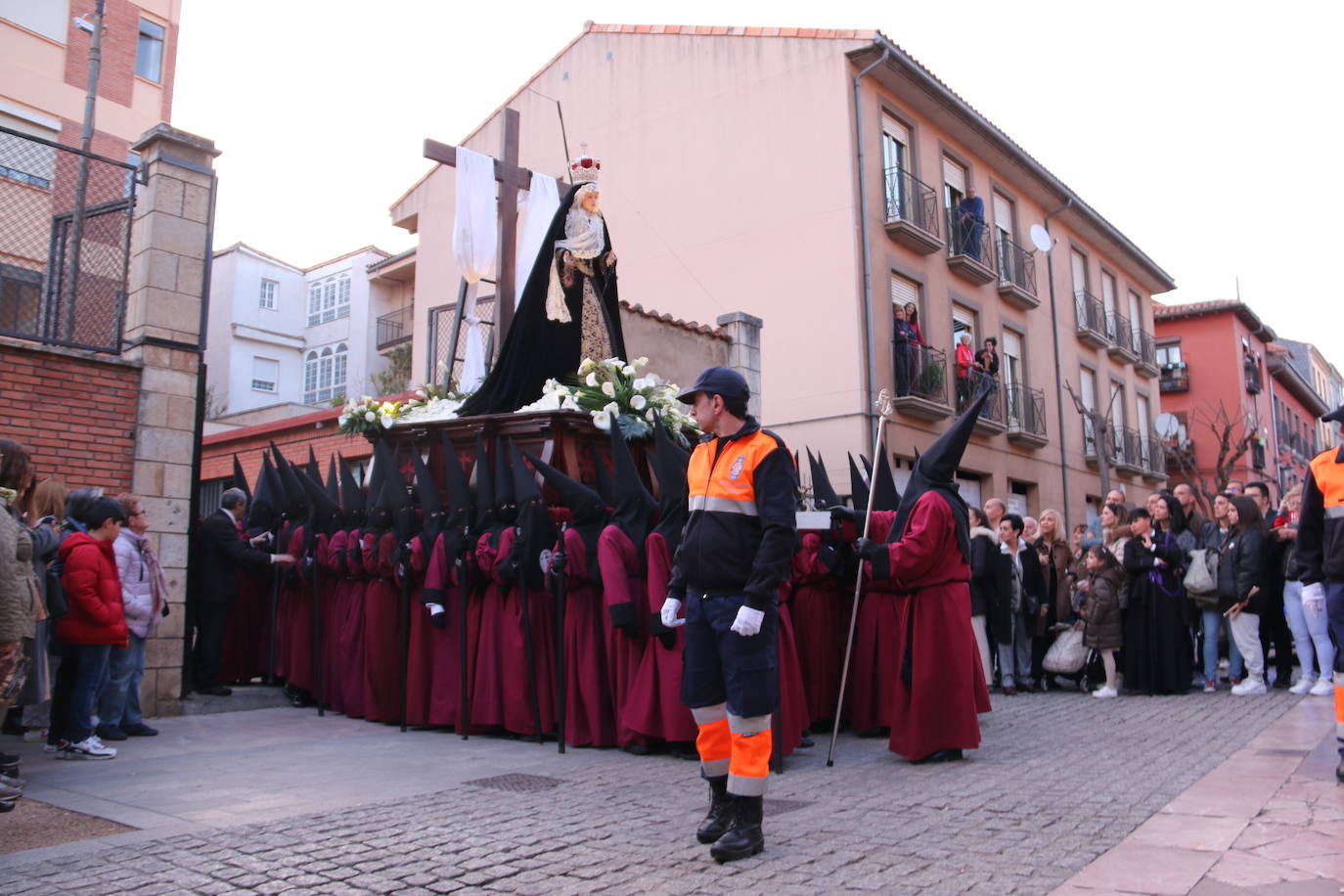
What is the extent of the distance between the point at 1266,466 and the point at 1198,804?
41.0m

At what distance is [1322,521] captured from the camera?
6.09 meters

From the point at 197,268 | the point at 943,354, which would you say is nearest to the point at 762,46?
the point at 943,354

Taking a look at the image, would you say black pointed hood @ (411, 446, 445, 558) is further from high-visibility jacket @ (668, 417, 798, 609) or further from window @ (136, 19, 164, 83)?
window @ (136, 19, 164, 83)

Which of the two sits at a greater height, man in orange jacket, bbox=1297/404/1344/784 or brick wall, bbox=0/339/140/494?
brick wall, bbox=0/339/140/494

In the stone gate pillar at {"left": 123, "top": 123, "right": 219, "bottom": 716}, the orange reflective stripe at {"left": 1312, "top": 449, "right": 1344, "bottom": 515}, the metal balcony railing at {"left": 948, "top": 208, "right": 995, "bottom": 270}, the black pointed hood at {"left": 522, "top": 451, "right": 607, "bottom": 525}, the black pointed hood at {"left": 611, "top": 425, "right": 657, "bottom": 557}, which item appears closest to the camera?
the orange reflective stripe at {"left": 1312, "top": 449, "right": 1344, "bottom": 515}

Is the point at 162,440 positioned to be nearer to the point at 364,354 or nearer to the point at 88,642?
the point at 88,642

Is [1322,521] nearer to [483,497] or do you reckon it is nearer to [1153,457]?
[483,497]

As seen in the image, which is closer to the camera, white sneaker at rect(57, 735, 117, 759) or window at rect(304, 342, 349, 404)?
white sneaker at rect(57, 735, 117, 759)

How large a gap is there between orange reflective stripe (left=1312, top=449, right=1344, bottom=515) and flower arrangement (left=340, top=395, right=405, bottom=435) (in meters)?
6.96

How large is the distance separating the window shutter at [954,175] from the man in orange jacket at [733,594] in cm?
1815

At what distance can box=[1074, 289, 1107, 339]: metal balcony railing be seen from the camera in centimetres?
2657

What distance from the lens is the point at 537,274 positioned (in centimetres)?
959

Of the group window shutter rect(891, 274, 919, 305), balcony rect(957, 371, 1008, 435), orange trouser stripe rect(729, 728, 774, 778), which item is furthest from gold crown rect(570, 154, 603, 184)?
balcony rect(957, 371, 1008, 435)

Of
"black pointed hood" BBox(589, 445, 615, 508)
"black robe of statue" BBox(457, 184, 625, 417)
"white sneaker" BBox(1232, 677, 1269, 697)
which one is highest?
"black robe of statue" BBox(457, 184, 625, 417)
